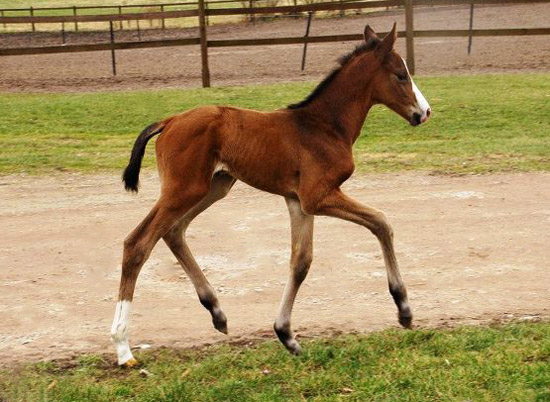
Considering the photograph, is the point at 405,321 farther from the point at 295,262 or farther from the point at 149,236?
the point at 149,236

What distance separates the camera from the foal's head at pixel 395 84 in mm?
6215

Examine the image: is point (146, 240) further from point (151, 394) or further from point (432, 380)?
point (432, 380)

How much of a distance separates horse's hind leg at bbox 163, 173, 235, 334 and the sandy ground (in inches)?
9.3

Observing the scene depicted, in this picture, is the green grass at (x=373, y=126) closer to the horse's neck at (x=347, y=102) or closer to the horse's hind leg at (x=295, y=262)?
the horse's neck at (x=347, y=102)

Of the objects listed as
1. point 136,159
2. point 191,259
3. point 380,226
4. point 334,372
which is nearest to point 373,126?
point 191,259

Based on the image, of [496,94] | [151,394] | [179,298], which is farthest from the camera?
[496,94]

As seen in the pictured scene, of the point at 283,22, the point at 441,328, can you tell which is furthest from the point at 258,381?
the point at 283,22

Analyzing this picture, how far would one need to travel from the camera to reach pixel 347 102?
625cm

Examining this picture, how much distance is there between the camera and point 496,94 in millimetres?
16078

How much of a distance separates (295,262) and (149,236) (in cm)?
Result: 97

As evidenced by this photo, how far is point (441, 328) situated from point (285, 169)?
5.23 feet

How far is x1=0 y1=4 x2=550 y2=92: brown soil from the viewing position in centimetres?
1997

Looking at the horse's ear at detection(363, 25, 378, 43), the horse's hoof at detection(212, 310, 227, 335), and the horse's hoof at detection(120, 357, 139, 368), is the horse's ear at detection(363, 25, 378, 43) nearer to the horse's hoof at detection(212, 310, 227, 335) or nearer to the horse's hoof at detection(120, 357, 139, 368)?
the horse's hoof at detection(212, 310, 227, 335)

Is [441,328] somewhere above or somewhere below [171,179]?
below
